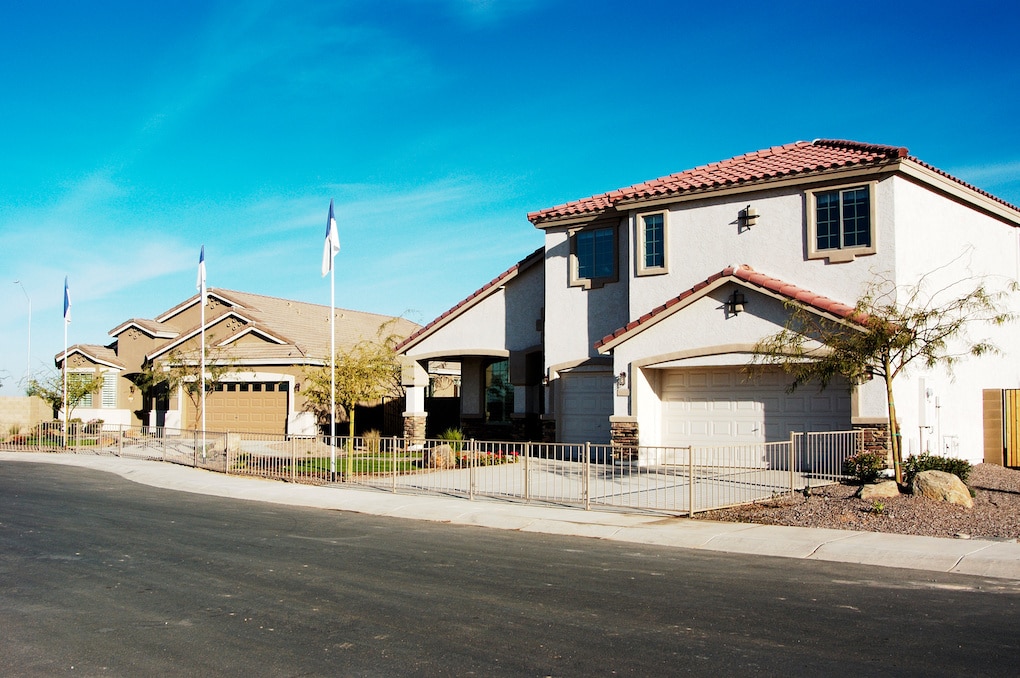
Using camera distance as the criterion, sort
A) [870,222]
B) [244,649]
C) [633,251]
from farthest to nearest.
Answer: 1. [633,251]
2. [870,222]
3. [244,649]

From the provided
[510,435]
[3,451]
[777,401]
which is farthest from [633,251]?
[3,451]

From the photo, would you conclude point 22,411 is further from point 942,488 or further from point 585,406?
point 942,488

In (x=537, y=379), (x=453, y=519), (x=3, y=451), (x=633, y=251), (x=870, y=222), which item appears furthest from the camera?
(x=3, y=451)

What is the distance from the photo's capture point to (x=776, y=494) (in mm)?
16516

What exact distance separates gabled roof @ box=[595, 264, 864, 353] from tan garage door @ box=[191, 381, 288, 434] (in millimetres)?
15853

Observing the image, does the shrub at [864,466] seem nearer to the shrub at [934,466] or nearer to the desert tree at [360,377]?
the shrub at [934,466]

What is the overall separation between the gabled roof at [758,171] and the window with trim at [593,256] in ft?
2.08

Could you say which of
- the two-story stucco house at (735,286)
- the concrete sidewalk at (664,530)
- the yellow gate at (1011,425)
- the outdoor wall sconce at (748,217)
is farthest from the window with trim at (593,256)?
the yellow gate at (1011,425)

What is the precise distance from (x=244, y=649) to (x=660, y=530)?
7969 mm

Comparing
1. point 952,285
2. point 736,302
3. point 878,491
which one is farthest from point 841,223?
point 878,491

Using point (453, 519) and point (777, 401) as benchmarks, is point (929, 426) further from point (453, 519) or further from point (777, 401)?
point (453, 519)

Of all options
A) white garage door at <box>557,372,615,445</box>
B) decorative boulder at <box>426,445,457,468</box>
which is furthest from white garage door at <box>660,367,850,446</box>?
decorative boulder at <box>426,445,457,468</box>

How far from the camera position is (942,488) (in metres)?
14.9

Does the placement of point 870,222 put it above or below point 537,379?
above
